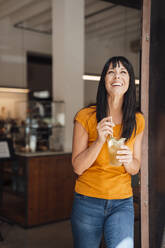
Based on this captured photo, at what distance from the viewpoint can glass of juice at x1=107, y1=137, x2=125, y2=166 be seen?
5.41 feet

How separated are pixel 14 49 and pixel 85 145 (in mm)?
6846

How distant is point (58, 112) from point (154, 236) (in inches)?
121

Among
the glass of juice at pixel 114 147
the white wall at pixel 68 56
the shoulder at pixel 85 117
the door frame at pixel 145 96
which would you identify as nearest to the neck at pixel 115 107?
the shoulder at pixel 85 117

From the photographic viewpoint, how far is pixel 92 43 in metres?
9.07

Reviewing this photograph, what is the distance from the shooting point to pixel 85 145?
181cm

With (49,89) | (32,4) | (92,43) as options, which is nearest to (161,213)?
(32,4)

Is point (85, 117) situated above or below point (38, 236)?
above

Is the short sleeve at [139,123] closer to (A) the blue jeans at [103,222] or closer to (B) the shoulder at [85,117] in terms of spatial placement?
(B) the shoulder at [85,117]

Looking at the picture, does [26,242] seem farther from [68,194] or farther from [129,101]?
[129,101]

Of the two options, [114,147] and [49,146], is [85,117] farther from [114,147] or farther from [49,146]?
[49,146]

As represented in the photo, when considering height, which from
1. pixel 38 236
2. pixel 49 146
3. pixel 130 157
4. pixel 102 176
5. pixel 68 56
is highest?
pixel 68 56

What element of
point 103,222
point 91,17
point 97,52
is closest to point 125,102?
point 103,222

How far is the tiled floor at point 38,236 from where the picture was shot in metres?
3.67

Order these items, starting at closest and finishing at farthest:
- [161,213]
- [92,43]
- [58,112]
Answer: [161,213]
[58,112]
[92,43]
